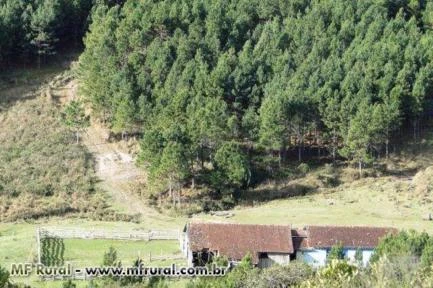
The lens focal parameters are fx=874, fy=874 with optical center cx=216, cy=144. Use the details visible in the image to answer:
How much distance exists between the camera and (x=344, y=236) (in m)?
59.8

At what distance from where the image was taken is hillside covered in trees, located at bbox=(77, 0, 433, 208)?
249ft

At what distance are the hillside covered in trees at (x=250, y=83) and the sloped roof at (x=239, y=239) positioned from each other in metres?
12.5

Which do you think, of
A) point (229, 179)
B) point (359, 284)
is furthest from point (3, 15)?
point (359, 284)

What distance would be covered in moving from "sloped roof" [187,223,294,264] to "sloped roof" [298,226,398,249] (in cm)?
148

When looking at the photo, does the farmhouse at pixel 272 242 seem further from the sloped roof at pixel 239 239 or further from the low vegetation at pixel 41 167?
the low vegetation at pixel 41 167

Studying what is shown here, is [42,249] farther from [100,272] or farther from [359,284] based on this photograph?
[359,284]

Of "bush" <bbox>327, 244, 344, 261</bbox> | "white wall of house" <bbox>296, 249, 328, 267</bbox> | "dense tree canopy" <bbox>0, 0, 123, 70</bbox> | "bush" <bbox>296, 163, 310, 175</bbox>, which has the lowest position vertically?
"white wall of house" <bbox>296, 249, 328, 267</bbox>

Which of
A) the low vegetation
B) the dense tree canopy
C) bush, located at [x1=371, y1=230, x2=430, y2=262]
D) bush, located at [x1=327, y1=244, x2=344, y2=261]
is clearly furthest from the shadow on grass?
the dense tree canopy

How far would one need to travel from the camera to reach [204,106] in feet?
260

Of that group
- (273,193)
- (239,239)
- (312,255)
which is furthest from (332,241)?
(273,193)

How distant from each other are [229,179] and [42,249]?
19.2 meters

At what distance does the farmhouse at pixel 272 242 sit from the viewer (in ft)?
187

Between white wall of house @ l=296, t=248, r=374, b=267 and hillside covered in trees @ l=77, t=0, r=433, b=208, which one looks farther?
hillside covered in trees @ l=77, t=0, r=433, b=208

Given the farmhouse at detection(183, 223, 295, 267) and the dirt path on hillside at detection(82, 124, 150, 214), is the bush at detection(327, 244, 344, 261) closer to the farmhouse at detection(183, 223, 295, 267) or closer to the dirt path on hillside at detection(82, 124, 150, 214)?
the farmhouse at detection(183, 223, 295, 267)
